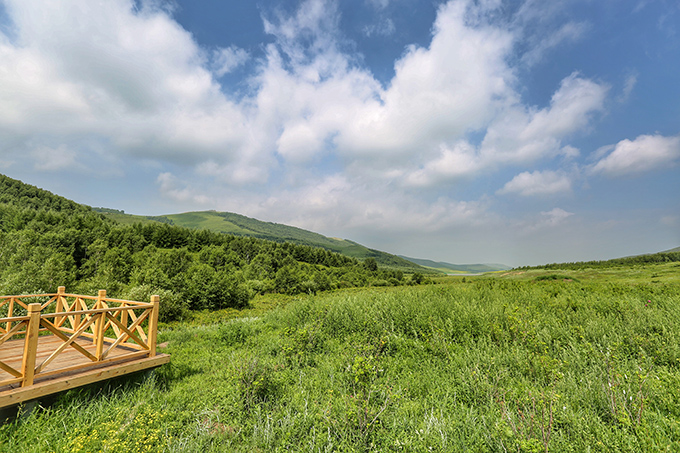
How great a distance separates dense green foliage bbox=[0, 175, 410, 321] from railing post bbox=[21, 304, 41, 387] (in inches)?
1074

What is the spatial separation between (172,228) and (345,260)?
6382 centimetres

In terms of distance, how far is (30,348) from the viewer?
14.9 ft

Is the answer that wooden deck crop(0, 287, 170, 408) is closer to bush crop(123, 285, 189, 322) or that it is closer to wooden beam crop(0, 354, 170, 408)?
wooden beam crop(0, 354, 170, 408)

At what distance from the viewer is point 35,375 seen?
4.64 metres

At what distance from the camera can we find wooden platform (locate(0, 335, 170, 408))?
14.3 ft

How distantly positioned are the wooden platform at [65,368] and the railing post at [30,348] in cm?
18

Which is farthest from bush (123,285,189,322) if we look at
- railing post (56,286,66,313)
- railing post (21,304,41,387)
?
railing post (21,304,41,387)

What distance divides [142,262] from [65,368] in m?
52.2

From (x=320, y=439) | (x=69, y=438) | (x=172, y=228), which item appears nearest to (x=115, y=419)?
(x=69, y=438)

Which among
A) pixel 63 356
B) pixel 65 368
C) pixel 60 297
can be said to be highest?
pixel 60 297

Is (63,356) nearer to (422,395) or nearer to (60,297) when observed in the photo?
(60,297)

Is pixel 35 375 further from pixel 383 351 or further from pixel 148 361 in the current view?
pixel 383 351

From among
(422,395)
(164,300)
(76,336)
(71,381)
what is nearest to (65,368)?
(71,381)

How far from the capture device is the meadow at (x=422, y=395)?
11.6 ft
